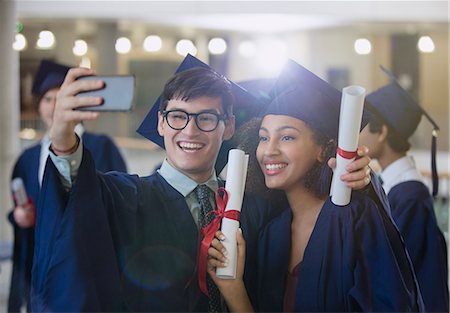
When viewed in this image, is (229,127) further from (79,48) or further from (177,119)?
(79,48)

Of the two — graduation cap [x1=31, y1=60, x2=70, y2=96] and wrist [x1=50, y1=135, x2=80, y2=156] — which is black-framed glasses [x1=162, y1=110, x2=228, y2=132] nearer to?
wrist [x1=50, y1=135, x2=80, y2=156]

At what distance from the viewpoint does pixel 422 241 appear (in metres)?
2.55

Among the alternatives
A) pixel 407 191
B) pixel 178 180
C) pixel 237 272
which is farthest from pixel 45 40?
pixel 407 191

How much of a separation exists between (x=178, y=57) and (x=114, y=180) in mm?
541

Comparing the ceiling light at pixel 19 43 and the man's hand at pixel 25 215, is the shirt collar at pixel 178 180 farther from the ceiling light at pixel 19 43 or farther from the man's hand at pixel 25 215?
the man's hand at pixel 25 215


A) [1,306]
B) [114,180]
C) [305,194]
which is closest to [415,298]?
[305,194]

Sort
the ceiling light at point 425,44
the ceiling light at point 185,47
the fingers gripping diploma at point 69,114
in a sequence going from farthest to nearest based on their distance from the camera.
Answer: the ceiling light at point 425,44 → the ceiling light at point 185,47 → the fingers gripping diploma at point 69,114

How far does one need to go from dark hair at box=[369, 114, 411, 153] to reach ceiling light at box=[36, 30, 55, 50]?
1213mm

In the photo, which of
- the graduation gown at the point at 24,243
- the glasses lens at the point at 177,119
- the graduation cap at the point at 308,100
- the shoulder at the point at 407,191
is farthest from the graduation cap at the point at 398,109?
the graduation gown at the point at 24,243

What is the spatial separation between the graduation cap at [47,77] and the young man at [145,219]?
48 cm

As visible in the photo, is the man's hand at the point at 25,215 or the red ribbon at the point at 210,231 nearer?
the red ribbon at the point at 210,231

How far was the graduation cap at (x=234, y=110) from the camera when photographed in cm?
205

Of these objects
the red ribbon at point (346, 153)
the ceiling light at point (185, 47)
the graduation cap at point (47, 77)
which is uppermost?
the ceiling light at point (185, 47)

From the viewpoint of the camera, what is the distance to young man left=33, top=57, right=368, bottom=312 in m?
1.89
